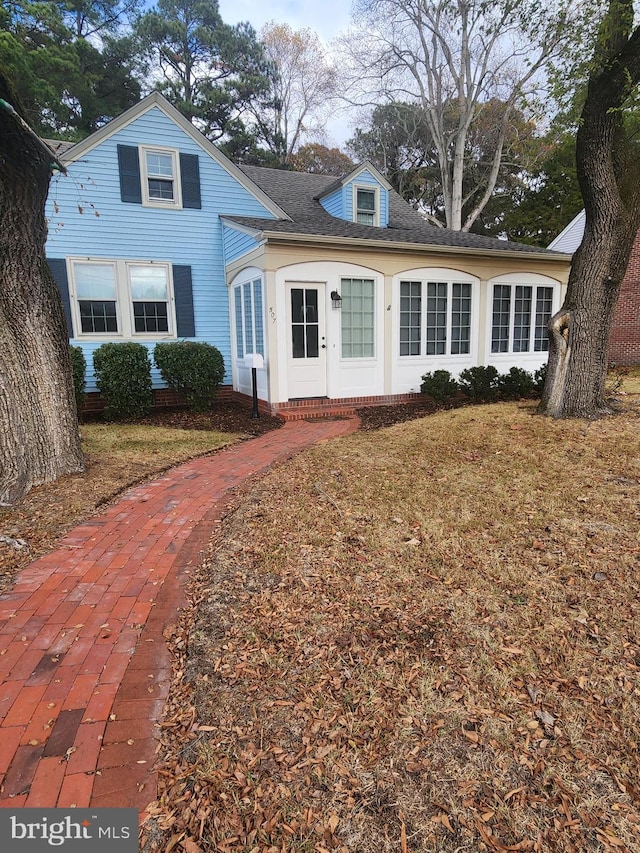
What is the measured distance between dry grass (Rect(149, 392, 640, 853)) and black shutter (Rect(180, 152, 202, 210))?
836cm

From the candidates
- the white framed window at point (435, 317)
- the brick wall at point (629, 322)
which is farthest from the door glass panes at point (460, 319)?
the brick wall at point (629, 322)

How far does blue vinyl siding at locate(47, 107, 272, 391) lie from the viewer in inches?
366

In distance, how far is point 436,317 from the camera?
10.1 m

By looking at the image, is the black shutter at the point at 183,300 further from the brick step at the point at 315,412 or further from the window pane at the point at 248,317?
the brick step at the point at 315,412

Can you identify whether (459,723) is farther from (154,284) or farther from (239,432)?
(154,284)

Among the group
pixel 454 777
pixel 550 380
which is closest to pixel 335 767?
pixel 454 777

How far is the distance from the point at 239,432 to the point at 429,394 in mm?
4014

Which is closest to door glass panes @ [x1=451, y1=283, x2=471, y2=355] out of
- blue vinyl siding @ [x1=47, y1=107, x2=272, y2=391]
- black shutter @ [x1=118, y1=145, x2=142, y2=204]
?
blue vinyl siding @ [x1=47, y1=107, x2=272, y2=391]

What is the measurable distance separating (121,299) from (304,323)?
3979 millimetres

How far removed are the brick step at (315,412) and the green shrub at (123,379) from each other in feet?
8.61

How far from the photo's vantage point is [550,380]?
23.6 feet

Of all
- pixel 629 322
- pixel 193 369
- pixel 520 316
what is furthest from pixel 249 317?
pixel 629 322

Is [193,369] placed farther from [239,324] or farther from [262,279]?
[262,279]

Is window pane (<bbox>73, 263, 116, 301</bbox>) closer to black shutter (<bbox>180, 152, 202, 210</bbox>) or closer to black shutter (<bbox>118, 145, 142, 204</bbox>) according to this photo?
black shutter (<bbox>118, 145, 142, 204</bbox>)
